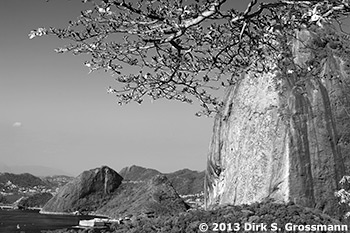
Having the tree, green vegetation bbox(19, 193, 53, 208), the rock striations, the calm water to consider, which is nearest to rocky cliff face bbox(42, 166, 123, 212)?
the rock striations

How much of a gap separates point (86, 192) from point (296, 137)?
138 m

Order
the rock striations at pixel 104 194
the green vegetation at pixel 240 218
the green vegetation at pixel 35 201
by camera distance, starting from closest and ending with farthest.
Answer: the green vegetation at pixel 240 218 → the rock striations at pixel 104 194 → the green vegetation at pixel 35 201

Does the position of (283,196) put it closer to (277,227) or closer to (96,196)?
(277,227)

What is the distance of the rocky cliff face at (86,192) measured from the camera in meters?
140

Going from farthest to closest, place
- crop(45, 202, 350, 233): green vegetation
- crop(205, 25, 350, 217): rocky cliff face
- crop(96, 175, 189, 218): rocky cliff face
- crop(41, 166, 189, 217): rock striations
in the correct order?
1. crop(41, 166, 189, 217): rock striations
2. crop(96, 175, 189, 218): rocky cliff face
3. crop(205, 25, 350, 217): rocky cliff face
4. crop(45, 202, 350, 233): green vegetation

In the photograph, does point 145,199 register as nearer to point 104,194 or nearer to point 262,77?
point 104,194

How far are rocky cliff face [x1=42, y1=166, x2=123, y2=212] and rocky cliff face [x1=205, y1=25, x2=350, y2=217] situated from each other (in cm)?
12934

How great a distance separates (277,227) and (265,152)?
14.1ft

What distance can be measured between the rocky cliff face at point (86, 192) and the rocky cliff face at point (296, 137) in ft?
424

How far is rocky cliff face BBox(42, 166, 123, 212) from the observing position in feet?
461

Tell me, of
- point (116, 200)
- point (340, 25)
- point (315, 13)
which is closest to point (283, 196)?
point (340, 25)

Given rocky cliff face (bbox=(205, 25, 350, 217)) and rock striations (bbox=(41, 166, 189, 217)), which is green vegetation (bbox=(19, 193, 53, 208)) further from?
rocky cliff face (bbox=(205, 25, 350, 217))

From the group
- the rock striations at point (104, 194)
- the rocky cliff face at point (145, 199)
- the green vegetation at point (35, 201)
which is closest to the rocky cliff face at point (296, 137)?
the rocky cliff face at point (145, 199)

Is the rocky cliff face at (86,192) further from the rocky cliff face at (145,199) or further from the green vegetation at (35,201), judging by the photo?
the green vegetation at (35,201)
